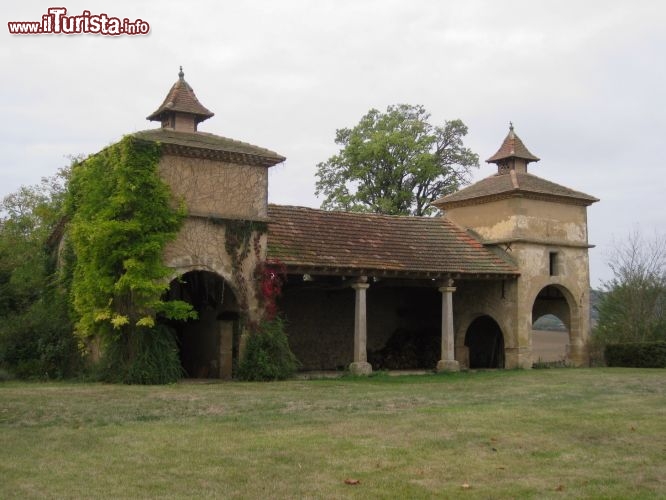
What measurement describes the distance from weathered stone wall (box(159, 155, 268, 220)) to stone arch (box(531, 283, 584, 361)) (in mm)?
9880

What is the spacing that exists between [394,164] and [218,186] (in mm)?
21736

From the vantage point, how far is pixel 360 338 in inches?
794

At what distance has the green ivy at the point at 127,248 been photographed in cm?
1672

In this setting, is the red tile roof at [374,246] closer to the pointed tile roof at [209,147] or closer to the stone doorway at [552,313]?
the pointed tile roof at [209,147]

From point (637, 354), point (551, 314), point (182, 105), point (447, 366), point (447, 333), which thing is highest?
point (182, 105)

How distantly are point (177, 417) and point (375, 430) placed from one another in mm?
2960

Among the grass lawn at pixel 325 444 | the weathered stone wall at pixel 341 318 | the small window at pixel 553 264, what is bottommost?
the grass lawn at pixel 325 444

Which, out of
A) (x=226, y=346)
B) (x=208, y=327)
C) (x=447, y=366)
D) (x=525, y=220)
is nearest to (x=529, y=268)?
(x=525, y=220)

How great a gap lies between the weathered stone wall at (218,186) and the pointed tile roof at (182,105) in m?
2.24

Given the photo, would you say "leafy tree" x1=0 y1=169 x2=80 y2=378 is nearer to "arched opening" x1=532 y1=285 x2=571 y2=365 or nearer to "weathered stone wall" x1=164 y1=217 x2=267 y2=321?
"weathered stone wall" x1=164 y1=217 x2=267 y2=321

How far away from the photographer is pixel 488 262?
23438 mm

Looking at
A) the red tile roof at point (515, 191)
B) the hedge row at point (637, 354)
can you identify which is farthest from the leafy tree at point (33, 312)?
the hedge row at point (637, 354)

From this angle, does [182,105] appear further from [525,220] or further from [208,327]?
[525,220]

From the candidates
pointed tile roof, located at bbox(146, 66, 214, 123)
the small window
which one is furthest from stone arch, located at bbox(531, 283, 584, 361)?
pointed tile roof, located at bbox(146, 66, 214, 123)
